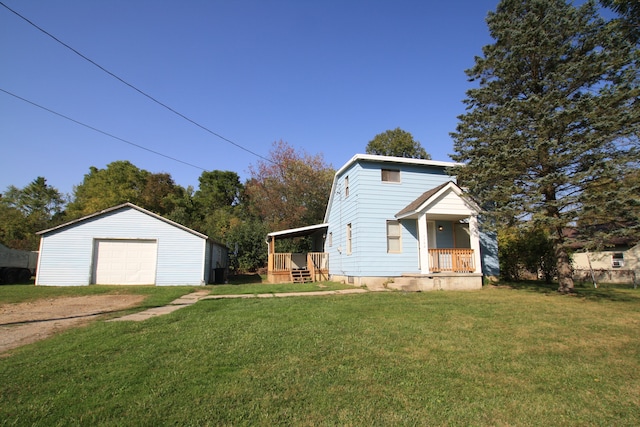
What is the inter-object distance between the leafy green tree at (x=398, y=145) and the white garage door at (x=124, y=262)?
25.8 metres

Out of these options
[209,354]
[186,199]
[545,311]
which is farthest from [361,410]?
[186,199]

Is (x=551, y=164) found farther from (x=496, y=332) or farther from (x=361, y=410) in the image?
(x=361, y=410)

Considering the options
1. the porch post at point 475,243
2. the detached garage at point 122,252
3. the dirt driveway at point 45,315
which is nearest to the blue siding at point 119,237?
the detached garage at point 122,252

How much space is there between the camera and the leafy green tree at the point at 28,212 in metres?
38.7

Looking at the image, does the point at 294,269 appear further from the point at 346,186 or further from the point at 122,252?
the point at 122,252

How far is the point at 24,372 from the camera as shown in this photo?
4023mm

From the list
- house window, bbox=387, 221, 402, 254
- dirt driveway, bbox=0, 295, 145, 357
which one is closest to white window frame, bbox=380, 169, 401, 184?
house window, bbox=387, 221, 402, 254

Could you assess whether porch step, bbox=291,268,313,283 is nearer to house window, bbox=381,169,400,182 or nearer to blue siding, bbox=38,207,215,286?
blue siding, bbox=38,207,215,286

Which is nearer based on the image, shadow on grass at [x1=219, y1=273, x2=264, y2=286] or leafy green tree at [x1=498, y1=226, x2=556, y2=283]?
leafy green tree at [x1=498, y1=226, x2=556, y2=283]

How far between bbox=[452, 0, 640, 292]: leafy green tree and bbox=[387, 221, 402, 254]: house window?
3538 mm

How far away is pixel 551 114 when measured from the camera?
10.0m

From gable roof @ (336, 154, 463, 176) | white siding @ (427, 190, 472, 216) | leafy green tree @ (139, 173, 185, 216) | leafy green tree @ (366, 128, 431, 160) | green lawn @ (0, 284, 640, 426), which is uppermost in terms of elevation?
leafy green tree @ (366, 128, 431, 160)

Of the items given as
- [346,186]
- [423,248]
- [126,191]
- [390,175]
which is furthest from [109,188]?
[423,248]

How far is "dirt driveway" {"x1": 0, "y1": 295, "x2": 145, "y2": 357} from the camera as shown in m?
6.02
